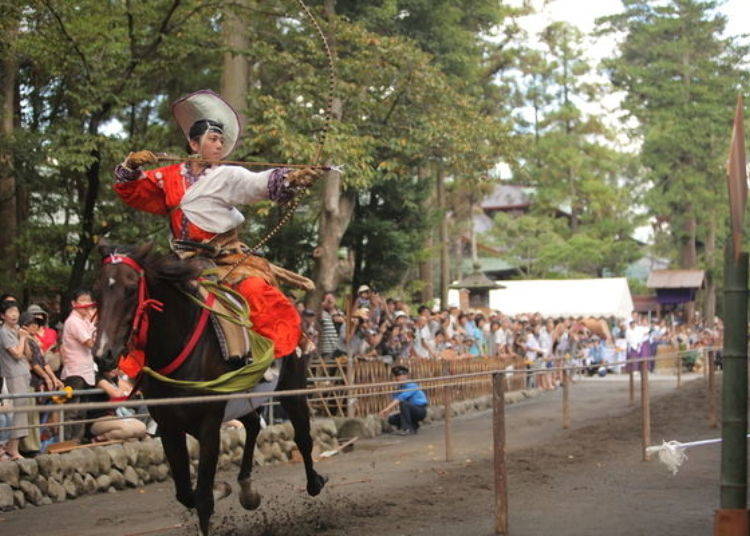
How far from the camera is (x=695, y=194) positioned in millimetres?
41938

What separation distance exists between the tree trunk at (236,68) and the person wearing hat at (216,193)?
10231 millimetres

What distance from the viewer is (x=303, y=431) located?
→ 26.4 ft

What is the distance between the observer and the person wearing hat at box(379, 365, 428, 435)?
48.5 feet

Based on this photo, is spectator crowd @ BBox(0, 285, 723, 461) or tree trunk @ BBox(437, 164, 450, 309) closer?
spectator crowd @ BBox(0, 285, 723, 461)

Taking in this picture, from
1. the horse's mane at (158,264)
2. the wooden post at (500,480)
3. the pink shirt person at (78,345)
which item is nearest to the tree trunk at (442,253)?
the pink shirt person at (78,345)

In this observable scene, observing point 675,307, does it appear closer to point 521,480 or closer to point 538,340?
point 538,340

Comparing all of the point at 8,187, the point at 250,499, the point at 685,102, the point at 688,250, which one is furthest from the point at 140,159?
the point at 688,250

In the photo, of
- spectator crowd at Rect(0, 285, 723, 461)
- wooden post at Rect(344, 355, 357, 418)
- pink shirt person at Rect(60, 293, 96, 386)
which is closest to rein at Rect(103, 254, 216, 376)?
spectator crowd at Rect(0, 285, 723, 461)

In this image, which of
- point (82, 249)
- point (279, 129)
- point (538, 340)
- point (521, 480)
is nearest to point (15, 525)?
point (521, 480)

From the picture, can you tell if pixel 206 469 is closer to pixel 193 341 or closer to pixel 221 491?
pixel 193 341

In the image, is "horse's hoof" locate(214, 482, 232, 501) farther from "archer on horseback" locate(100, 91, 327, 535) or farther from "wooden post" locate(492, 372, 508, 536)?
"wooden post" locate(492, 372, 508, 536)

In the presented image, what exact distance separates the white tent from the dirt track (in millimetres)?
20370

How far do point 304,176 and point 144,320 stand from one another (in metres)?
1.43

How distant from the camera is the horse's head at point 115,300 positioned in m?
5.82
